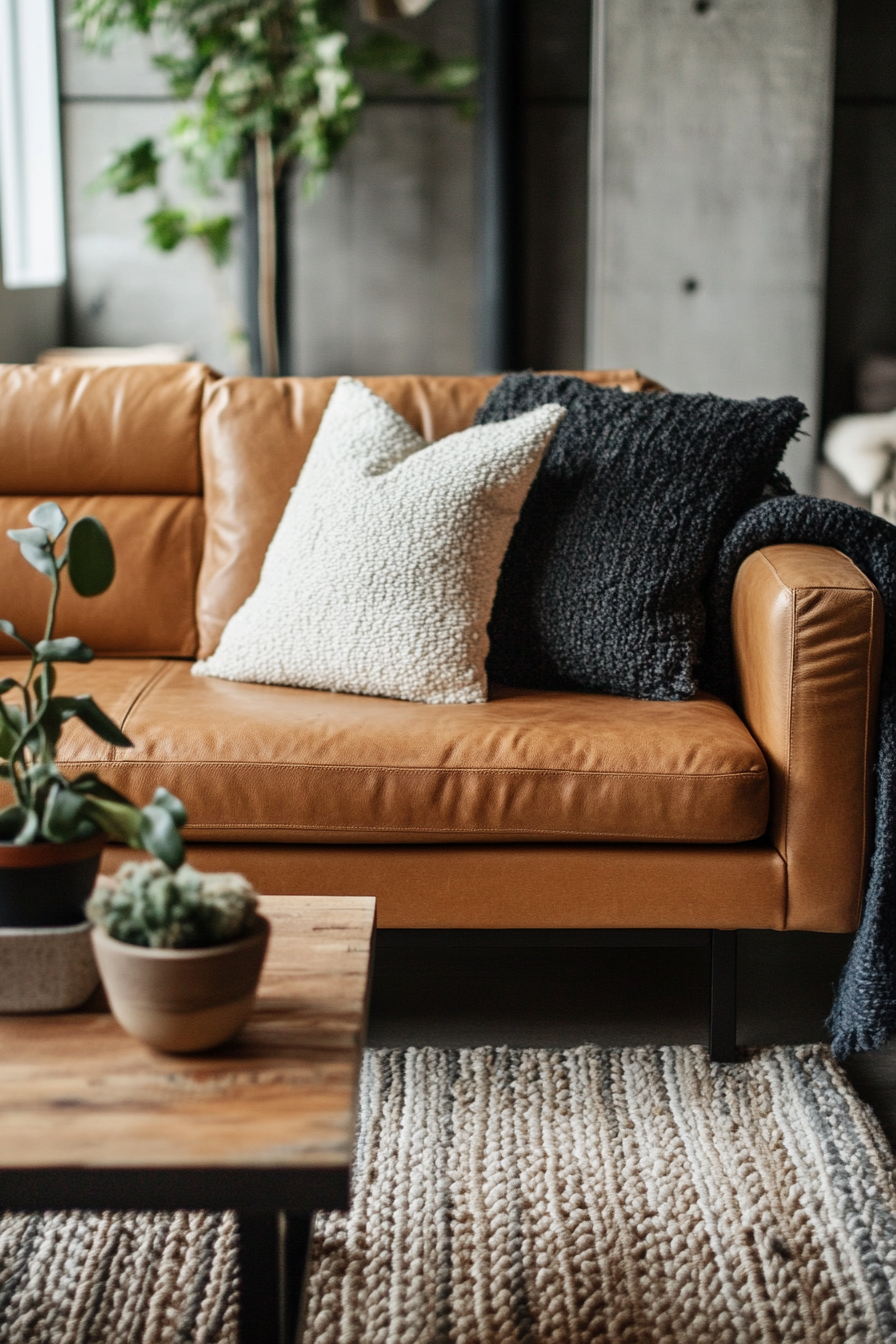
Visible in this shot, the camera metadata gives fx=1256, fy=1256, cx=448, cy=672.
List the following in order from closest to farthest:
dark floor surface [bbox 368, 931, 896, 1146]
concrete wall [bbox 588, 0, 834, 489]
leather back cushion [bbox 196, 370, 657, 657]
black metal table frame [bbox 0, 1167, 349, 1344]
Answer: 1. black metal table frame [bbox 0, 1167, 349, 1344]
2. dark floor surface [bbox 368, 931, 896, 1146]
3. leather back cushion [bbox 196, 370, 657, 657]
4. concrete wall [bbox 588, 0, 834, 489]

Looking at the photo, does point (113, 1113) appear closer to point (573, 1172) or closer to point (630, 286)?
point (573, 1172)

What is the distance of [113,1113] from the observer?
0.85m

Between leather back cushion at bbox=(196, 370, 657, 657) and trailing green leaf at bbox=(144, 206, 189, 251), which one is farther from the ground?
trailing green leaf at bbox=(144, 206, 189, 251)

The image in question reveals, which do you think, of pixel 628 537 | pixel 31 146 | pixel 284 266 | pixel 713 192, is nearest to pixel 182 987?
pixel 628 537

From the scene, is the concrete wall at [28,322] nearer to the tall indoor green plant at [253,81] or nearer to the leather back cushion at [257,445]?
the tall indoor green plant at [253,81]

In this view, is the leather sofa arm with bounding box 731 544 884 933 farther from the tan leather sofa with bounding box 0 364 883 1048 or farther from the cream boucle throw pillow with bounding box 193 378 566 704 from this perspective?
the cream boucle throw pillow with bounding box 193 378 566 704

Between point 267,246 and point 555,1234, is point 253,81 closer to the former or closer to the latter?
point 267,246

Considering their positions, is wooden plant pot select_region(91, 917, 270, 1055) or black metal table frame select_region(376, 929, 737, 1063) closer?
wooden plant pot select_region(91, 917, 270, 1055)

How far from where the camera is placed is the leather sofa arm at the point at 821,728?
1544 mm

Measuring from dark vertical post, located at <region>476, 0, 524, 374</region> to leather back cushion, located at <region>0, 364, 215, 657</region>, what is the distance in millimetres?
2721

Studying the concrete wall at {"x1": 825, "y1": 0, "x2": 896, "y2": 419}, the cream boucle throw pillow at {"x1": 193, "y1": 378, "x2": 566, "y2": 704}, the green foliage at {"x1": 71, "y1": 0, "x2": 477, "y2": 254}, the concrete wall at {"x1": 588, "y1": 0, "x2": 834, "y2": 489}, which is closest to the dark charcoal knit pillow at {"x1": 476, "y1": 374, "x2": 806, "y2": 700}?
the cream boucle throw pillow at {"x1": 193, "y1": 378, "x2": 566, "y2": 704}

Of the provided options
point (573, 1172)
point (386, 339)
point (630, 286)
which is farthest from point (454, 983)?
point (386, 339)

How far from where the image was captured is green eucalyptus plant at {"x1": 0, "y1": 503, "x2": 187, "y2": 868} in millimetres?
968

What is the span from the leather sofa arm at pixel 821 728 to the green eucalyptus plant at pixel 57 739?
876mm
